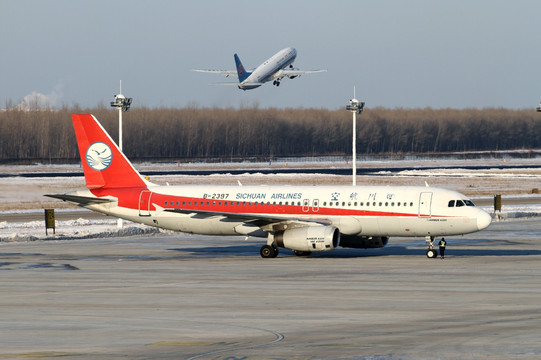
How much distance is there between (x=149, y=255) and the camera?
46.5m

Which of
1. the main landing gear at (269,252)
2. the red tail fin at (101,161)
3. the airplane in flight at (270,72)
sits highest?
the airplane in flight at (270,72)

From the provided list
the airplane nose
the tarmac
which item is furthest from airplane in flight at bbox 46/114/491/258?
the tarmac

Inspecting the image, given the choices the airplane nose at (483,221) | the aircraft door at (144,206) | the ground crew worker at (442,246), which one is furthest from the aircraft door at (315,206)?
the aircraft door at (144,206)

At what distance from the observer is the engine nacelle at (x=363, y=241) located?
151 ft

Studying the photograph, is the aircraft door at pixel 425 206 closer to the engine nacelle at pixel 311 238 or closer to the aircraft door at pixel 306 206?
the engine nacelle at pixel 311 238

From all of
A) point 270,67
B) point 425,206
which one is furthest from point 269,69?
point 425,206

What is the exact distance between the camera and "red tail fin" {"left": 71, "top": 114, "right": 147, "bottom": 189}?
4806 cm

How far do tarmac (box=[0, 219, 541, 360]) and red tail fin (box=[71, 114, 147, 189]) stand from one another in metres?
3.63

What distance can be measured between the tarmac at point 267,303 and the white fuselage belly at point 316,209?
5.15 ft

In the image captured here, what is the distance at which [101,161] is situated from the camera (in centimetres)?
4834

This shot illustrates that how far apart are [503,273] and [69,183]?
70505 millimetres

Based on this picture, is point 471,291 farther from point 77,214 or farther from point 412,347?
point 77,214

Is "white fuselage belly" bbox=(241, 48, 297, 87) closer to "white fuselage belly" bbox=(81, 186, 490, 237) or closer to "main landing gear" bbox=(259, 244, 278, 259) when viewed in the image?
"white fuselage belly" bbox=(81, 186, 490, 237)

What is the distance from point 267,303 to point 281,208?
53.4ft
